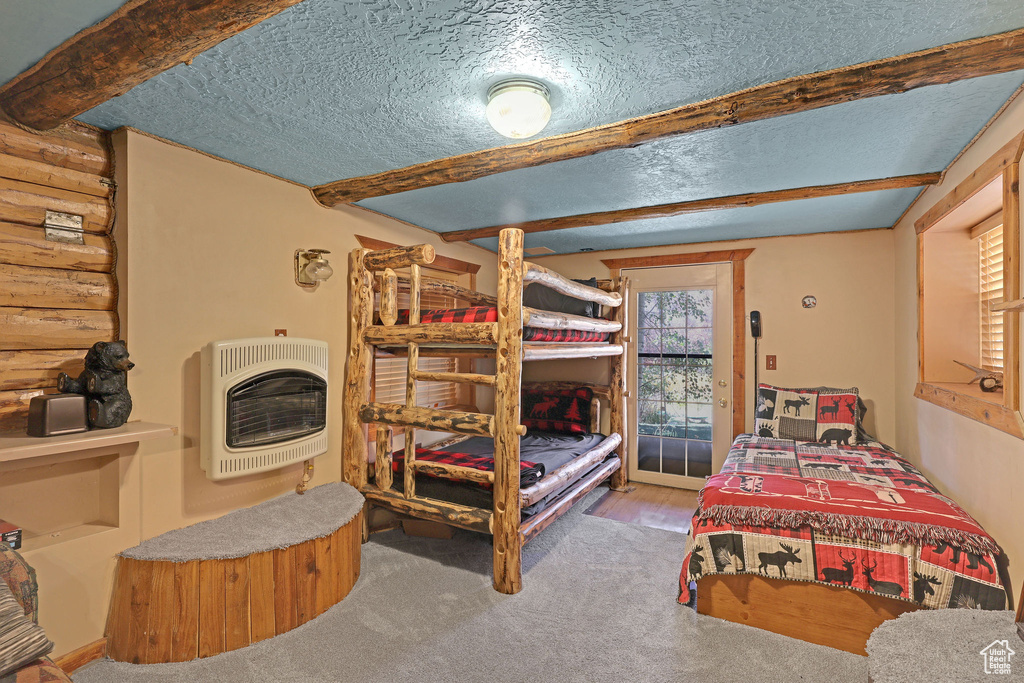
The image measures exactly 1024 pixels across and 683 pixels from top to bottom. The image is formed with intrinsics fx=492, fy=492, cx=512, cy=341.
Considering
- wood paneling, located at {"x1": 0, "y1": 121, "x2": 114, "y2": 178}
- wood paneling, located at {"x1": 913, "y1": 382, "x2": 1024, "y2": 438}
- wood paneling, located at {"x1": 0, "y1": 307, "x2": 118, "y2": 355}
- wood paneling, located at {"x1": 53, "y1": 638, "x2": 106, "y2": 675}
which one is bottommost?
wood paneling, located at {"x1": 53, "y1": 638, "x2": 106, "y2": 675}

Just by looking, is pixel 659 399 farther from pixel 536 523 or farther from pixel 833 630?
pixel 833 630

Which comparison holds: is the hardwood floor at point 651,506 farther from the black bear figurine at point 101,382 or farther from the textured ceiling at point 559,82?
the black bear figurine at point 101,382

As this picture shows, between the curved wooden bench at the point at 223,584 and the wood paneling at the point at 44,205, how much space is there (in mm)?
1454

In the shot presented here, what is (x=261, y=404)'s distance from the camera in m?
2.53

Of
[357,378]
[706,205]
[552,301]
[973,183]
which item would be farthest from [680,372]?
[357,378]

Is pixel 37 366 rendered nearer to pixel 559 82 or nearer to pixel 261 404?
pixel 261 404

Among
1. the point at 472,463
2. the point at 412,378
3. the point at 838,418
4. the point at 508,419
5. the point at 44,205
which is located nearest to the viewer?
the point at 44,205

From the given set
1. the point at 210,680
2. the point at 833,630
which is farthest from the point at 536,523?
the point at 210,680

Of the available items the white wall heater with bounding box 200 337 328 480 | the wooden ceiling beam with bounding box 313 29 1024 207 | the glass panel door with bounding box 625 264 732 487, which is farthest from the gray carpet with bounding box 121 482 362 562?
the glass panel door with bounding box 625 264 732 487

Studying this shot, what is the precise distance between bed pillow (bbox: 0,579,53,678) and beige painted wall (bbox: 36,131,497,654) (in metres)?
0.89

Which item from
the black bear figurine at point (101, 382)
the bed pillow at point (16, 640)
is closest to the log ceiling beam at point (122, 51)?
the black bear figurine at point (101, 382)

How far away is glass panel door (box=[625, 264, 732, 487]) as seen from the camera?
4.53 meters

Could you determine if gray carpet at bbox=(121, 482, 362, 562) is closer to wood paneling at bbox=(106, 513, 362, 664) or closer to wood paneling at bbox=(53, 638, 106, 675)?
wood paneling at bbox=(106, 513, 362, 664)

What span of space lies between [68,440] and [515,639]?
2.00 meters
